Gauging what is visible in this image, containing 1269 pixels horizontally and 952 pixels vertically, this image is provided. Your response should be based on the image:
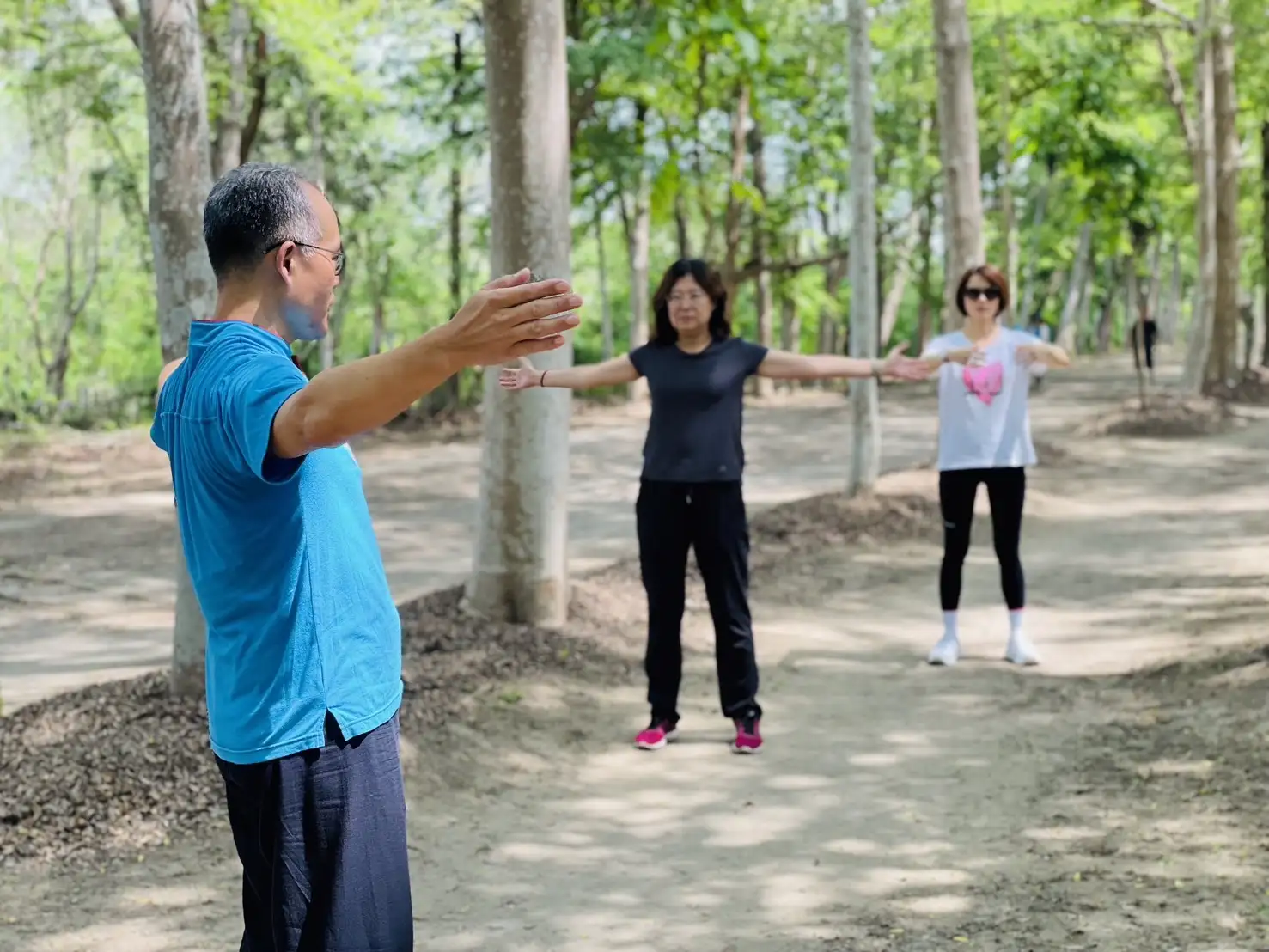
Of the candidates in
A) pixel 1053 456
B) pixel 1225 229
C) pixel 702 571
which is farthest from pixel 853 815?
pixel 1225 229

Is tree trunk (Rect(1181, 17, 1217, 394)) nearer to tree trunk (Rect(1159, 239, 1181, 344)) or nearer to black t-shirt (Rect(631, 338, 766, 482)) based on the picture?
black t-shirt (Rect(631, 338, 766, 482))

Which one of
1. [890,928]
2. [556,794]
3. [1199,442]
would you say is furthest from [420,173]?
[890,928]

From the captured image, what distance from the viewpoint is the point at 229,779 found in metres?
2.47

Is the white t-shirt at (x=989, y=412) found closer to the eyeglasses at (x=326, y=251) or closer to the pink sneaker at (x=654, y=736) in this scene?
the pink sneaker at (x=654, y=736)

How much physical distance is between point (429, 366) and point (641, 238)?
24536 millimetres

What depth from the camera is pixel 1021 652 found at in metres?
7.73

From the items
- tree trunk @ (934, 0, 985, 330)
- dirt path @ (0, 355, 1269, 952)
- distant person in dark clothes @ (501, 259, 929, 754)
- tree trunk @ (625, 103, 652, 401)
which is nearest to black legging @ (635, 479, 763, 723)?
distant person in dark clothes @ (501, 259, 929, 754)

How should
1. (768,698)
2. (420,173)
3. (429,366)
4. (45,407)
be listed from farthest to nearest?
(45,407) → (420,173) → (768,698) → (429,366)

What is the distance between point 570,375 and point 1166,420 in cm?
1492

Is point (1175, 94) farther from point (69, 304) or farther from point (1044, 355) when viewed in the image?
point (69, 304)

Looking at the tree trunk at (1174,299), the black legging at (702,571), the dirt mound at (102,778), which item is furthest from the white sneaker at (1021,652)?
the tree trunk at (1174,299)

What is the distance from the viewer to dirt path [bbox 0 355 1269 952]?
4.35 metres

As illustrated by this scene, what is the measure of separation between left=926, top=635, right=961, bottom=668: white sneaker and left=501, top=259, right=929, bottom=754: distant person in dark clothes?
6.28 ft

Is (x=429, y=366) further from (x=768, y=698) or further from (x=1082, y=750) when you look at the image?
(x=768, y=698)
